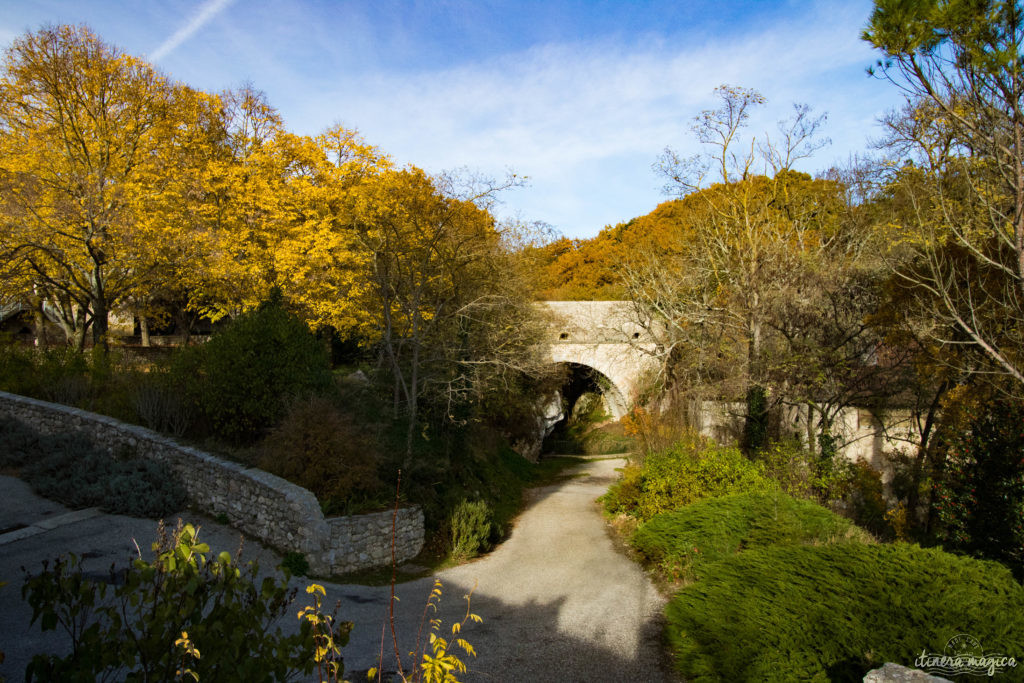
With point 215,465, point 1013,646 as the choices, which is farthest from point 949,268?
point 215,465

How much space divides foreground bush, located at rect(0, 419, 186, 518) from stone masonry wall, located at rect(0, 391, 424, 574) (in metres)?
0.30

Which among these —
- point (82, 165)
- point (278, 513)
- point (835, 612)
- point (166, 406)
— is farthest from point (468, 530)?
point (82, 165)

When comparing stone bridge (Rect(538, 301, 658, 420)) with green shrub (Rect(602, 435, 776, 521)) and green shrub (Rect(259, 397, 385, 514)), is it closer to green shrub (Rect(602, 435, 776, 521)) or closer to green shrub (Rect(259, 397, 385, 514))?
green shrub (Rect(602, 435, 776, 521))

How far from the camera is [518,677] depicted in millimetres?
5656

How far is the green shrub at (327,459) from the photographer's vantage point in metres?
8.72

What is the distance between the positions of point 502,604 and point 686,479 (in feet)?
15.0

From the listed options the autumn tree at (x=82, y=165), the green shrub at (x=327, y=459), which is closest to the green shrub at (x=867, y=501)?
the green shrub at (x=327, y=459)

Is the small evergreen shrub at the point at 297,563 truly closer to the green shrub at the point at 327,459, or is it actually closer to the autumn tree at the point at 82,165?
the green shrub at the point at 327,459

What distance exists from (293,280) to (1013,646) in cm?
1615

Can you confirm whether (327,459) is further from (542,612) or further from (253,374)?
(542,612)

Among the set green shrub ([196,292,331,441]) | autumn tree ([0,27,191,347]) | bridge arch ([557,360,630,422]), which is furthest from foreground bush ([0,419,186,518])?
bridge arch ([557,360,630,422])

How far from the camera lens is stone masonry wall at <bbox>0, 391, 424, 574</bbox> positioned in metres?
8.14

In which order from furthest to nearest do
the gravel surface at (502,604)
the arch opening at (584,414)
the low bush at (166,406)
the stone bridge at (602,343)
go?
the arch opening at (584,414)
the stone bridge at (602,343)
the low bush at (166,406)
the gravel surface at (502,604)

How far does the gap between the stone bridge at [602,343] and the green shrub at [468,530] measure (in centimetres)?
1308
